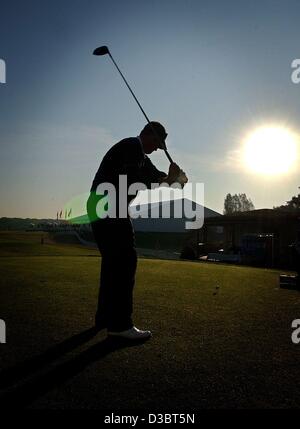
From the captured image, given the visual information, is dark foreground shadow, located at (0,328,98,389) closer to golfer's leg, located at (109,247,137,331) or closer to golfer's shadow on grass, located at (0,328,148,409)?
golfer's shadow on grass, located at (0,328,148,409)

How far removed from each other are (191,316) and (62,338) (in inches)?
67.8

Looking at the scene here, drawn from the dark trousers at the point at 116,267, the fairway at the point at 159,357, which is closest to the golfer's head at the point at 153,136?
the dark trousers at the point at 116,267

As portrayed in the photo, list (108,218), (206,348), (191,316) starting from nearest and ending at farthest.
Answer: (206,348) → (108,218) → (191,316)

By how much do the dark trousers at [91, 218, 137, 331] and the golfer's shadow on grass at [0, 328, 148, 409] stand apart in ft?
1.44

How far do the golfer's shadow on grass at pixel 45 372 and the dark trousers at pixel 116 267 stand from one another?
44 centimetres

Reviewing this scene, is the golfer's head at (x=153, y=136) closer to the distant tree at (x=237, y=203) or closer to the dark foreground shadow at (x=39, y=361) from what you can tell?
the dark foreground shadow at (x=39, y=361)

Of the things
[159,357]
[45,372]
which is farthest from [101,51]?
[45,372]

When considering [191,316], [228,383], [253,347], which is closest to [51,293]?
[191,316]

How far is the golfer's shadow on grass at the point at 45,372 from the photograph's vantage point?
2425mm

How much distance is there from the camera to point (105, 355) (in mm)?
3352

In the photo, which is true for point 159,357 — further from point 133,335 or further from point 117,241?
point 117,241

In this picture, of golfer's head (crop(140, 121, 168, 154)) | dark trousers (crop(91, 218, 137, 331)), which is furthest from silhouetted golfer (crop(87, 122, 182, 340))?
golfer's head (crop(140, 121, 168, 154))
